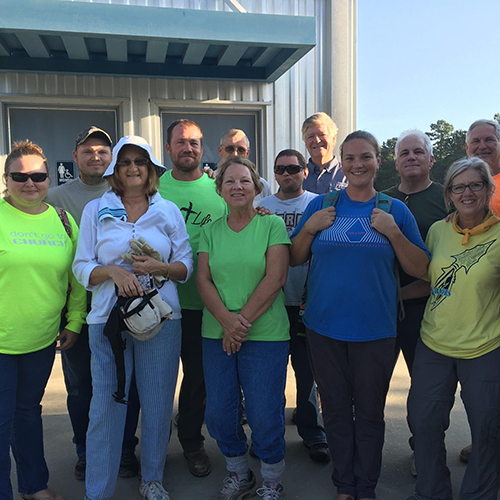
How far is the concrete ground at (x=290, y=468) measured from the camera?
3.25m

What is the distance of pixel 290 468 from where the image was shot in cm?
354

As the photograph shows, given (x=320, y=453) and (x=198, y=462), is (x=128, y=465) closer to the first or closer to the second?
(x=198, y=462)

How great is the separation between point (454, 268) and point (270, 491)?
1.70 meters

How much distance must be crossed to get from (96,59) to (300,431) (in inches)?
206

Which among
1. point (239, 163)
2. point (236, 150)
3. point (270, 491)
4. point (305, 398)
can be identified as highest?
point (236, 150)

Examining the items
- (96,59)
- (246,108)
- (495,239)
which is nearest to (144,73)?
(96,59)

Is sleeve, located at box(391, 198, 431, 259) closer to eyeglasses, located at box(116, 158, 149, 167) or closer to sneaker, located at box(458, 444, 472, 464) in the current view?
eyeglasses, located at box(116, 158, 149, 167)

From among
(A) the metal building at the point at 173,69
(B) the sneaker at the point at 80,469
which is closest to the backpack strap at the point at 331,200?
(B) the sneaker at the point at 80,469

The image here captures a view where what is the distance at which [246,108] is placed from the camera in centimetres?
723

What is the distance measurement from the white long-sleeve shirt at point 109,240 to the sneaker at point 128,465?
1187 millimetres

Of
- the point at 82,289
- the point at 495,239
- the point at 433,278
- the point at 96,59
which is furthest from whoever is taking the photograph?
the point at 96,59

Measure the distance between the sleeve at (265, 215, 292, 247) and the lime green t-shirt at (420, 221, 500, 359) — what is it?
0.88 meters

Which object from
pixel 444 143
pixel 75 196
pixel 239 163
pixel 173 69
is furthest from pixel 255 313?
pixel 444 143

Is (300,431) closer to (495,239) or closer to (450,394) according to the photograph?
(450,394)
